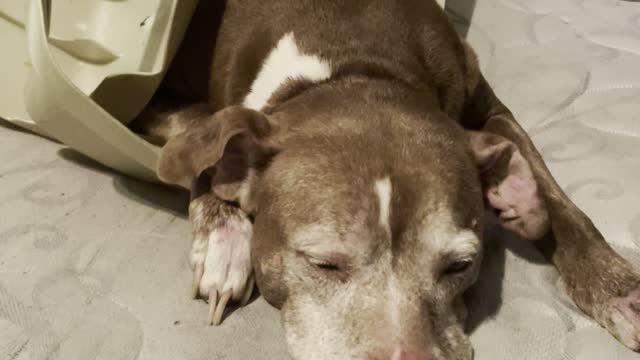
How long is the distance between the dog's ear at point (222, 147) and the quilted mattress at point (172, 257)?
23 cm

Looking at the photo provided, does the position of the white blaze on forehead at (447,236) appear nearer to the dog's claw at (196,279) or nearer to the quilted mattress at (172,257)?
the quilted mattress at (172,257)

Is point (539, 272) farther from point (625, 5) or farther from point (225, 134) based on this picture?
point (625, 5)

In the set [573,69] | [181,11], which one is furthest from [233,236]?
[573,69]

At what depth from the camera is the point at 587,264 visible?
1.78 metres

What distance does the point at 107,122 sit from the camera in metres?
1.79

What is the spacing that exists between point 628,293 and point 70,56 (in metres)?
1.53

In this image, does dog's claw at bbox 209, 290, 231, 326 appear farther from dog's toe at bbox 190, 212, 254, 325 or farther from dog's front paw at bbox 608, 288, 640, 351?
dog's front paw at bbox 608, 288, 640, 351

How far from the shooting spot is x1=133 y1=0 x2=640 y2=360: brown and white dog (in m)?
1.49

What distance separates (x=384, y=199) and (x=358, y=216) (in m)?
0.06

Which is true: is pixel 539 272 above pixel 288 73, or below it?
below

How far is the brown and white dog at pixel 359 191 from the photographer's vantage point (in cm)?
149

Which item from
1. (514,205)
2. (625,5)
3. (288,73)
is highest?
(288,73)

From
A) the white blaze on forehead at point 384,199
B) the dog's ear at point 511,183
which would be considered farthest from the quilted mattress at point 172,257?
the white blaze on forehead at point 384,199

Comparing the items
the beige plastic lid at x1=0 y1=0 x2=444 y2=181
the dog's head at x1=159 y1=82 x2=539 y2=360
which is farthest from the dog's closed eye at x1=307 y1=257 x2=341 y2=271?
the beige plastic lid at x1=0 y1=0 x2=444 y2=181
